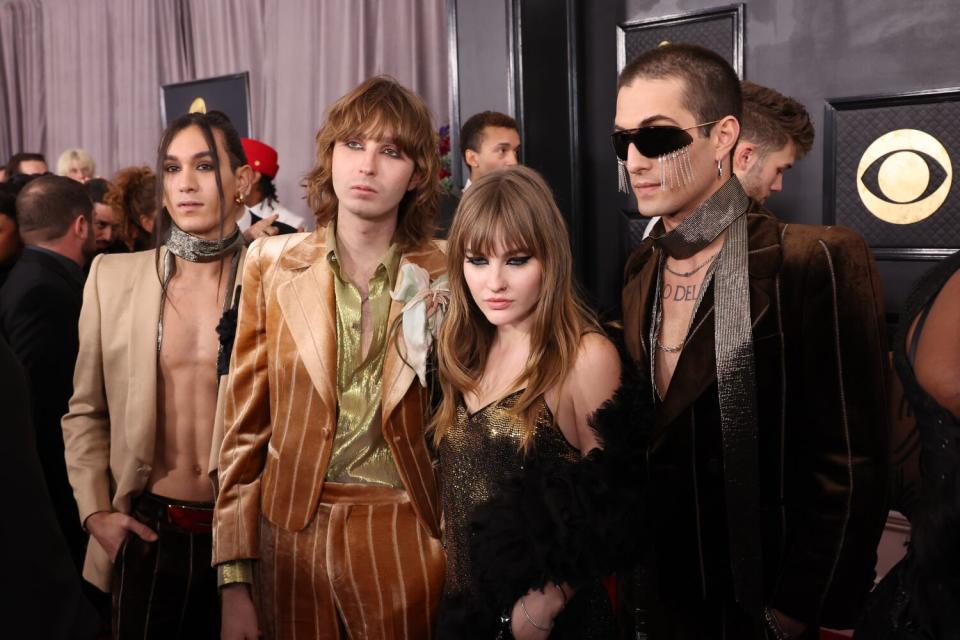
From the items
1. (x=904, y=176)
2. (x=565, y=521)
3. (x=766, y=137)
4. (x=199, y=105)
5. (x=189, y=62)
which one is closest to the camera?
(x=565, y=521)

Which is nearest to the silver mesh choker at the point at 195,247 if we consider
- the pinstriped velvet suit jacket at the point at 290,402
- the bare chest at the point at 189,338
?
the bare chest at the point at 189,338

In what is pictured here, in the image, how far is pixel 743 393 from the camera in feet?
5.38

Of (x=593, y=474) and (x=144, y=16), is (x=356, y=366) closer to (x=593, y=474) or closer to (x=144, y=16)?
(x=593, y=474)

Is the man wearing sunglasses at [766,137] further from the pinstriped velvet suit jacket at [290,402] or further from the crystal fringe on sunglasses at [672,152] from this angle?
the pinstriped velvet suit jacket at [290,402]

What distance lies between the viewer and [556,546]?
1.54 m

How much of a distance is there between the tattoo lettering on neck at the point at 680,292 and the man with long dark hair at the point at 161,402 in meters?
1.19

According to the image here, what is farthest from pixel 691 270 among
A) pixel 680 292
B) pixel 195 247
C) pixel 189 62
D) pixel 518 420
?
pixel 189 62

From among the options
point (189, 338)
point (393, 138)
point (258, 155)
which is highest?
point (258, 155)

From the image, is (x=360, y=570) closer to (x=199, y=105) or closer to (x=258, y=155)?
(x=258, y=155)

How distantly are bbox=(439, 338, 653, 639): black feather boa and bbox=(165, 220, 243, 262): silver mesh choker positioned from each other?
3.87ft

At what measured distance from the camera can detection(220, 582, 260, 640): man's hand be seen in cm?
202

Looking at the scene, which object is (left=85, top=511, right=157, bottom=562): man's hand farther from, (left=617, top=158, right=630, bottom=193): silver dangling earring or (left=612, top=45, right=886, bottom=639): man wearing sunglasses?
(left=617, top=158, right=630, bottom=193): silver dangling earring

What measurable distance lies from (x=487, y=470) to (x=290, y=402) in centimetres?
52

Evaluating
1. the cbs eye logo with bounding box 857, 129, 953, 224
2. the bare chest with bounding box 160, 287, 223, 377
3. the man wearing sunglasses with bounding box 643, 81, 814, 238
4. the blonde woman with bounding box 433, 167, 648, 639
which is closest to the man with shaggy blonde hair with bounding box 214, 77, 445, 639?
the blonde woman with bounding box 433, 167, 648, 639
